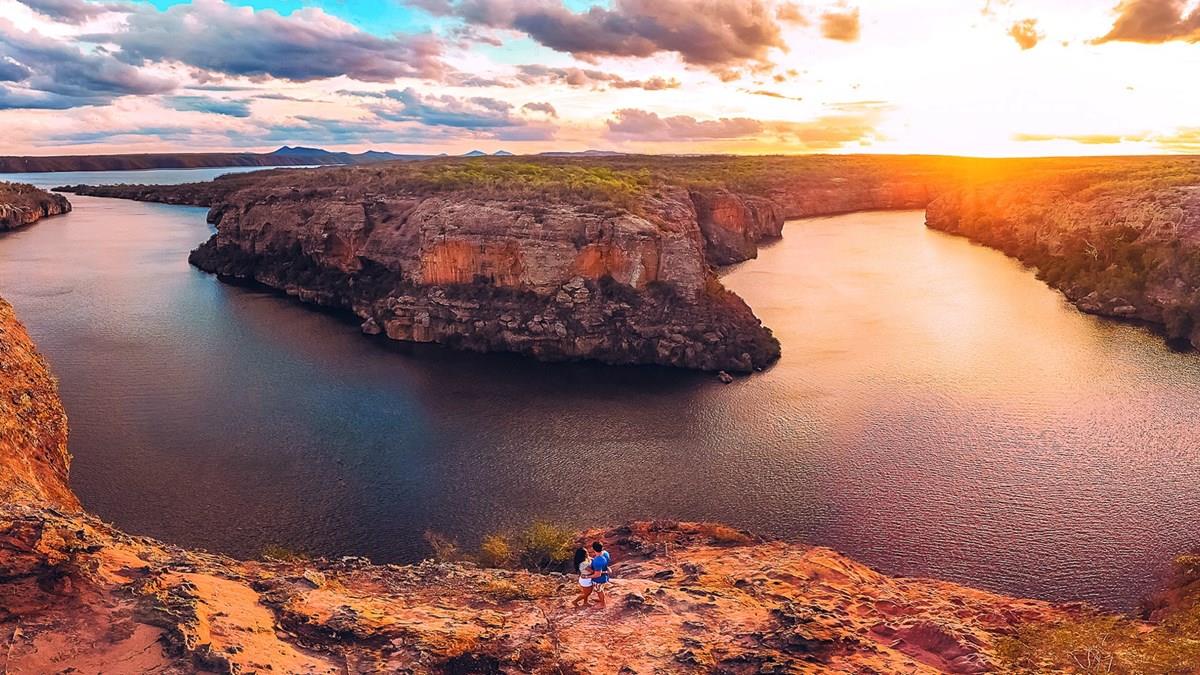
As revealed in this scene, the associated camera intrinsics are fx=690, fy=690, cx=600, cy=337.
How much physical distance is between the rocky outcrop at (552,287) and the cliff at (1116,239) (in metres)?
33.7

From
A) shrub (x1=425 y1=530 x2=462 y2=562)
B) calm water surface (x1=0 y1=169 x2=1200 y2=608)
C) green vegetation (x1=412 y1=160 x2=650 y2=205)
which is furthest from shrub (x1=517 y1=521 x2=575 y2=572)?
green vegetation (x1=412 y1=160 x2=650 y2=205)

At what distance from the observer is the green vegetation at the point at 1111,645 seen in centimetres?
1571

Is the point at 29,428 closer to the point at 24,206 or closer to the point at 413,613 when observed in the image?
the point at 413,613

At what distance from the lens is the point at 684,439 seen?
36375 millimetres

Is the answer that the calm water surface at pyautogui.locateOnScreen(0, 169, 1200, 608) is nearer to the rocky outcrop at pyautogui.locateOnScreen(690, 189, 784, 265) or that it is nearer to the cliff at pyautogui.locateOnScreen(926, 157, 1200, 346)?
the cliff at pyautogui.locateOnScreen(926, 157, 1200, 346)

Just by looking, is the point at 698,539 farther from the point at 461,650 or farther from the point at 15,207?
the point at 15,207

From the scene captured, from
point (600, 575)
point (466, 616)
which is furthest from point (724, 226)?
point (466, 616)

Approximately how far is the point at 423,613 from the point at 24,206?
15844cm

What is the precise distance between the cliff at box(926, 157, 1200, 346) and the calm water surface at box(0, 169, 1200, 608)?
3.64 m

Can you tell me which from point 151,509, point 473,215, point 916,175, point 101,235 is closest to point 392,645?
point 151,509

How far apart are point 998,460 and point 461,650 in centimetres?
2899

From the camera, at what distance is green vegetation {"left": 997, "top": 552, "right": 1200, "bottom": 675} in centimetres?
1571

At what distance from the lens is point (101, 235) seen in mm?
111750

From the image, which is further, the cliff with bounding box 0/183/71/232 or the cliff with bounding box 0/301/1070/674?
the cliff with bounding box 0/183/71/232
